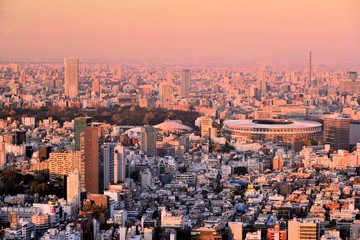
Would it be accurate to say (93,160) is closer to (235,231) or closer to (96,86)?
(235,231)

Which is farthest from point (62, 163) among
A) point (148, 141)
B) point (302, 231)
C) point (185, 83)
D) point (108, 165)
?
point (185, 83)

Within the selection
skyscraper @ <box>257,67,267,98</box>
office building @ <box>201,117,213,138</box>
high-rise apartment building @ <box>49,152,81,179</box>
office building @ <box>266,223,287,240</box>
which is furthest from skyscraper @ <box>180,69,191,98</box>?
office building @ <box>266,223,287,240</box>

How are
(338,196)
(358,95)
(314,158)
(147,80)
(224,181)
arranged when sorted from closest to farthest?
(338,196) → (224,181) → (314,158) → (358,95) → (147,80)

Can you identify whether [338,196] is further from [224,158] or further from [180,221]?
[224,158]

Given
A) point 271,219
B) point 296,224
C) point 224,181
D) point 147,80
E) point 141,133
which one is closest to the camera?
point 296,224

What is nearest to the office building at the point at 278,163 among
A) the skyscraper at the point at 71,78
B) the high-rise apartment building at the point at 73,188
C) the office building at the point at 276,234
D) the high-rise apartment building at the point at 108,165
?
the high-rise apartment building at the point at 108,165

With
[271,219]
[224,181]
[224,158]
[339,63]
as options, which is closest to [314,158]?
[224,158]

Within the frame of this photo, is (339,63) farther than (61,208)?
Yes
